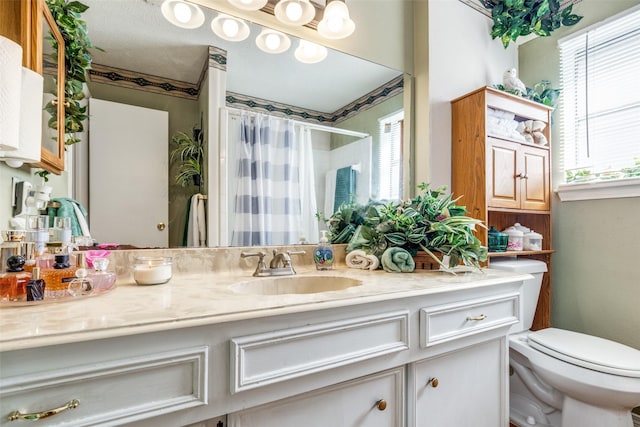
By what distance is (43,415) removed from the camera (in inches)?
20.0

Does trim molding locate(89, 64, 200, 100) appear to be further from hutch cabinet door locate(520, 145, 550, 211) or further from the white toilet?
hutch cabinet door locate(520, 145, 550, 211)

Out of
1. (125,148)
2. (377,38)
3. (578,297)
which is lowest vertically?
(578,297)

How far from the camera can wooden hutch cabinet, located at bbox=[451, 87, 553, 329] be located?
1696 mm

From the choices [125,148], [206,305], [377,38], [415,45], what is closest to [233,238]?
[125,148]

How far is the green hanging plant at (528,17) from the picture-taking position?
70.8 inches

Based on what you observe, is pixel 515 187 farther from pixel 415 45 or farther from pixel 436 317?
pixel 436 317

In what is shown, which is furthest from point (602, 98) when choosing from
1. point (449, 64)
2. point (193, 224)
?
point (193, 224)

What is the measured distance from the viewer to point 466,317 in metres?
1.07

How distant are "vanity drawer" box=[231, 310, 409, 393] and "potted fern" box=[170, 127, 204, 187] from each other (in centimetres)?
73

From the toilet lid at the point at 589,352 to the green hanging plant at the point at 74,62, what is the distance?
6.60ft

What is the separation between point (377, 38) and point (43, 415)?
1903 millimetres

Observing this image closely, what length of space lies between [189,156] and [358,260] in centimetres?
81

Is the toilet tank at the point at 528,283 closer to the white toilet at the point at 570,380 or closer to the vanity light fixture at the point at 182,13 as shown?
the white toilet at the point at 570,380

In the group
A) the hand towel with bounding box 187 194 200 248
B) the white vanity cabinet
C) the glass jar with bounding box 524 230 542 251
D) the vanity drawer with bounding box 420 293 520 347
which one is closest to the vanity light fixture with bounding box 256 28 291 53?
the hand towel with bounding box 187 194 200 248
